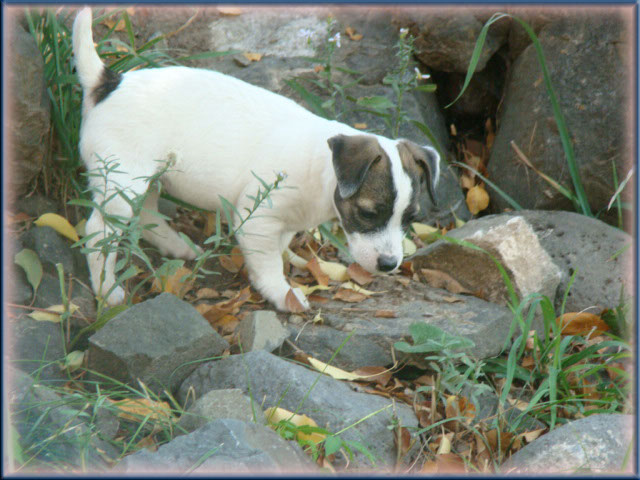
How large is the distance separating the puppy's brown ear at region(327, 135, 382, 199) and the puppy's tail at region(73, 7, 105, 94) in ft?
4.50

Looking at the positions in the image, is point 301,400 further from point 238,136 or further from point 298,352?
point 238,136

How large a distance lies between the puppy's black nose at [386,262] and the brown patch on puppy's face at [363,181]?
0.51 feet

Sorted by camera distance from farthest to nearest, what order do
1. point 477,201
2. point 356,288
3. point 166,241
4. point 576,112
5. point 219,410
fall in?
point 477,201, point 576,112, point 166,241, point 356,288, point 219,410

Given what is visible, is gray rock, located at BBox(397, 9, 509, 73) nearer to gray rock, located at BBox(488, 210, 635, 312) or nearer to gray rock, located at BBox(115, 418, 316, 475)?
gray rock, located at BBox(488, 210, 635, 312)

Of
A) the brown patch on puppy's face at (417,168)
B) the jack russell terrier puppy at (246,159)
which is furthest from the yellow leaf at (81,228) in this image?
the brown patch on puppy's face at (417,168)

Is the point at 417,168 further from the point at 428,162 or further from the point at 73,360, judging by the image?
the point at 73,360

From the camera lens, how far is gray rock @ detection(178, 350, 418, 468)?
305cm

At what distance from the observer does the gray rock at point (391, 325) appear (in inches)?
146

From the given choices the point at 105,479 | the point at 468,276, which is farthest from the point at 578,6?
the point at 105,479

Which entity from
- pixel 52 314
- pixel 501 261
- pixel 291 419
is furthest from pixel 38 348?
pixel 501 261

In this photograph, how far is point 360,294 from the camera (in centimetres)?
426

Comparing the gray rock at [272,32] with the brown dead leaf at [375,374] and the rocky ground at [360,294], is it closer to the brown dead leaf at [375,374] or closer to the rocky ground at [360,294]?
the rocky ground at [360,294]

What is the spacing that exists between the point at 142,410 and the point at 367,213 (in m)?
1.48

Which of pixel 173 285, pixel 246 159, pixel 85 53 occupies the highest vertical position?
pixel 85 53
